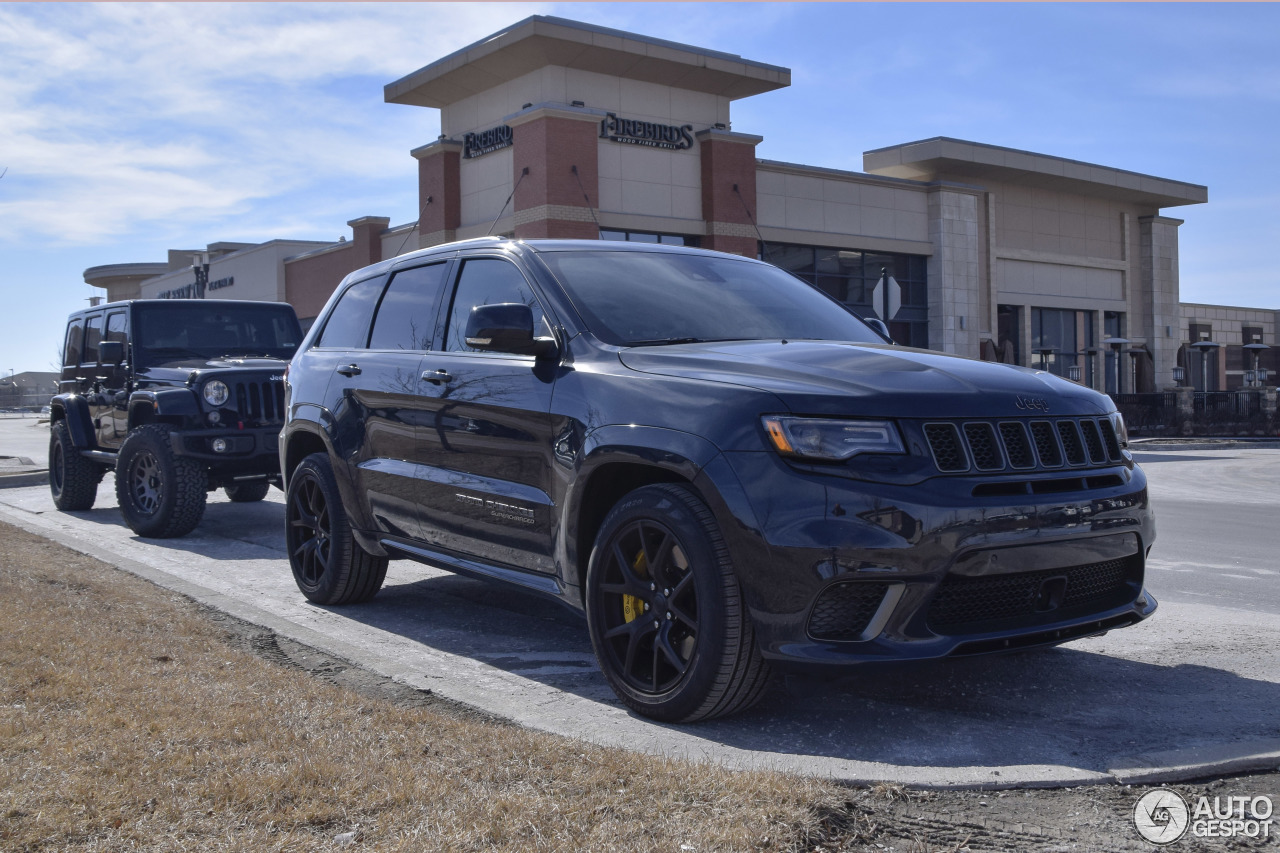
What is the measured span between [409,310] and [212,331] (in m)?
6.17

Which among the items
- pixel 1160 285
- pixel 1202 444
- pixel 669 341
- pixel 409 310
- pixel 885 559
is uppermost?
pixel 1160 285

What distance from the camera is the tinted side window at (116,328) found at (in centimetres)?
1124

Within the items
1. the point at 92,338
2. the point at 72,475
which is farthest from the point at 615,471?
the point at 92,338

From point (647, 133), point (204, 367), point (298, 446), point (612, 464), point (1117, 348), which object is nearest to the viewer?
point (612, 464)

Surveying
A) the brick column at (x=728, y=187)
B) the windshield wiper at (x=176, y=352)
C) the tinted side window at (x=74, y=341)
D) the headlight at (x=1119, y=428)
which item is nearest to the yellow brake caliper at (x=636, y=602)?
the headlight at (x=1119, y=428)

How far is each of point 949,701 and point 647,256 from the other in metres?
2.36

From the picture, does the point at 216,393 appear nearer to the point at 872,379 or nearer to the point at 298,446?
the point at 298,446

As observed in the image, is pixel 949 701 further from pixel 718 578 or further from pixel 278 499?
pixel 278 499

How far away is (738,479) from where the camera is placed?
3.80 metres

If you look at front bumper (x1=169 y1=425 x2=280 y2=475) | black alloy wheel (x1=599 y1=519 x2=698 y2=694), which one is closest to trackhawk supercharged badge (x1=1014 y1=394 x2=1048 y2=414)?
black alloy wheel (x1=599 y1=519 x2=698 y2=694)

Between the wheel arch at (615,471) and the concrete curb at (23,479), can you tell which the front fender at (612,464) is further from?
the concrete curb at (23,479)

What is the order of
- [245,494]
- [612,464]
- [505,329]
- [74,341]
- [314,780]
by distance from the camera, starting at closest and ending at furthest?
[314,780]
[612,464]
[505,329]
[74,341]
[245,494]

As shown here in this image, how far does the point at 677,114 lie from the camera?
3203 cm

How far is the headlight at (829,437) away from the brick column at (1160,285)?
4696 centimetres
